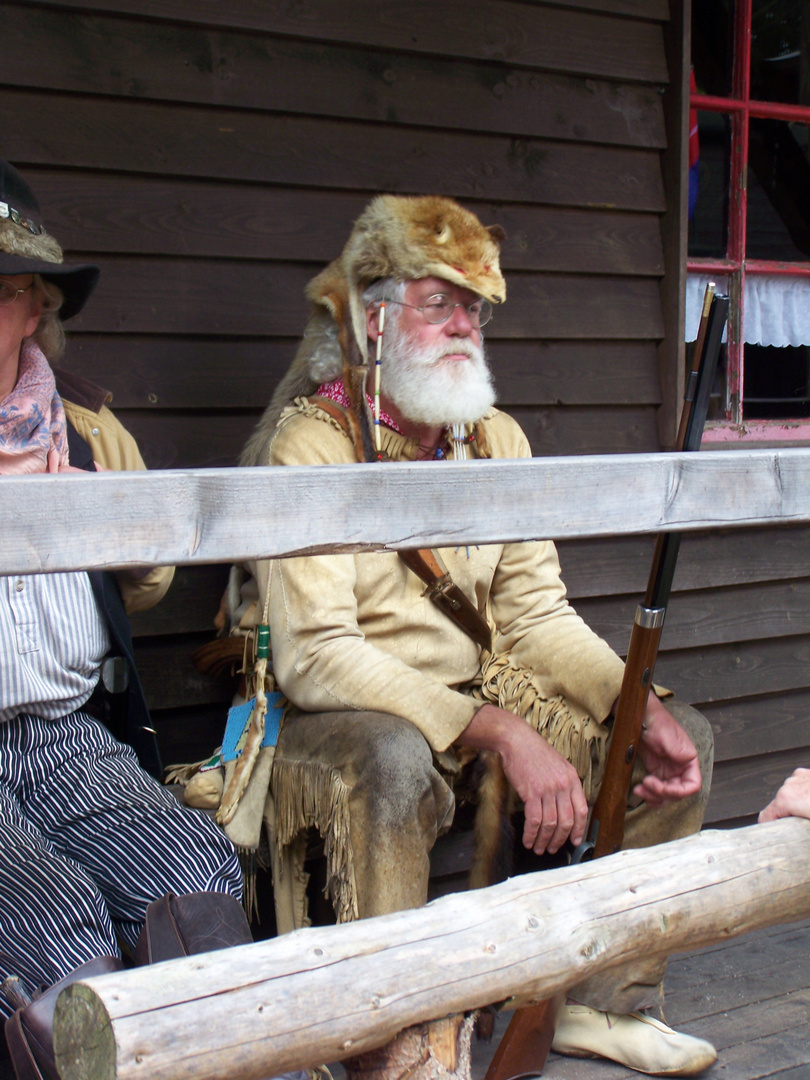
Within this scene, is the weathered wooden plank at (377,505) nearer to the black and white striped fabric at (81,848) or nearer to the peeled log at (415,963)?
the peeled log at (415,963)

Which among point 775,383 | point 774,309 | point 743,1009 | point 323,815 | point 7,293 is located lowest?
point 743,1009

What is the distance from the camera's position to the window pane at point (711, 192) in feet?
11.4

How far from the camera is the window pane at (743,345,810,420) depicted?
3555mm

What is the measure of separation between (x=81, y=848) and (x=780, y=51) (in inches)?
128

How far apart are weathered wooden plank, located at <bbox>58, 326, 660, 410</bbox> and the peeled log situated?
1649mm

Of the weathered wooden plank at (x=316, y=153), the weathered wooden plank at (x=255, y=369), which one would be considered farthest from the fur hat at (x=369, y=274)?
the weathered wooden plank at (x=316, y=153)

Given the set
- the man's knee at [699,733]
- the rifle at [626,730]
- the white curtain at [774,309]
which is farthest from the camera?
the white curtain at [774,309]

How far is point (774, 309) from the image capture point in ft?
11.7

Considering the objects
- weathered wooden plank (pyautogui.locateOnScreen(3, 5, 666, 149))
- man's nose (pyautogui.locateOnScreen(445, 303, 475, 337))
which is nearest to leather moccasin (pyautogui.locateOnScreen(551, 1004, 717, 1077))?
man's nose (pyautogui.locateOnScreen(445, 303, 475, 337))

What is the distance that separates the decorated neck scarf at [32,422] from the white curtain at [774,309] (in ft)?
6.87

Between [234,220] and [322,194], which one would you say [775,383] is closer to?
[322,194]

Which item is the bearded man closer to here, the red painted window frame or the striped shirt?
the striped shirt

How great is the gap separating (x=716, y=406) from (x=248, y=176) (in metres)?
1.71

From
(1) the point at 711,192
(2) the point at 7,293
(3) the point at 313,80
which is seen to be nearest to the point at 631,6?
(1) the point at 711,192
